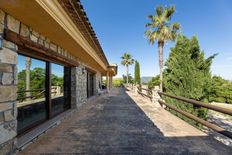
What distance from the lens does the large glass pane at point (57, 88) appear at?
5211mm

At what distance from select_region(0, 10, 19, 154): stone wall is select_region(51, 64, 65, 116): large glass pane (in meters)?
2.34

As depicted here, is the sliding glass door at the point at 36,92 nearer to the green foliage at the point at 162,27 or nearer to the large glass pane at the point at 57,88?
the large glass pane at the point at 57,88

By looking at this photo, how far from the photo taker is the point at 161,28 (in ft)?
52.5

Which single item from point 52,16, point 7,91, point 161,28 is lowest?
point 7,91

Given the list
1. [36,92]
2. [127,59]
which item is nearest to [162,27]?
[36,92]

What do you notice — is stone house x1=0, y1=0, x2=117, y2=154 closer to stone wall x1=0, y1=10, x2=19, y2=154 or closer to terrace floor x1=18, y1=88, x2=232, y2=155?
stone wall x1=0, y1=10, x2=19, y2=154

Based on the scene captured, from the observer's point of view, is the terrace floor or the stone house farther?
the terrace floor

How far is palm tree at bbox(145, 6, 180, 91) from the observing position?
15570 millimetres

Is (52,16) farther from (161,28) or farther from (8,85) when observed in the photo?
(161,28)

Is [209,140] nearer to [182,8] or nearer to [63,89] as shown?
[63,89]

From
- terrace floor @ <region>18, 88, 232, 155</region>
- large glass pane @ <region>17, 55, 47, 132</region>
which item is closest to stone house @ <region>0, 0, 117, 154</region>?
large glass pane @ <region>17, 55, 47, 132</region>

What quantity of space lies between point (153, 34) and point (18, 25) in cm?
1516

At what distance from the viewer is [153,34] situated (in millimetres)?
16375

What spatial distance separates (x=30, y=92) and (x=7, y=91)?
6.47 ft
